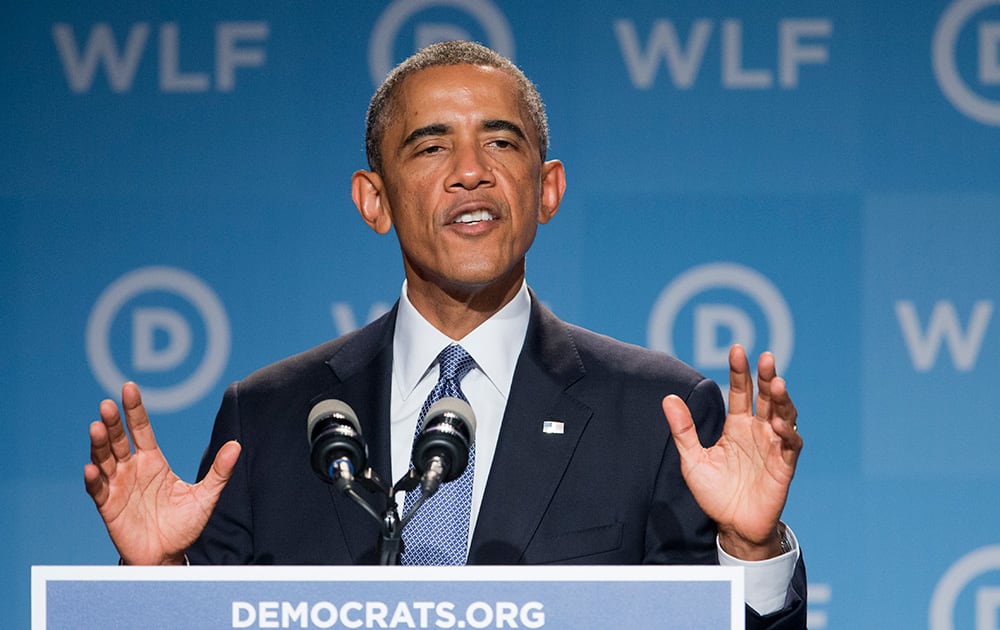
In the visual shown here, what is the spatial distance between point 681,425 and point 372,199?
0.86 meters

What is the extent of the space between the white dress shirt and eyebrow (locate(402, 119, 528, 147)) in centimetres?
29

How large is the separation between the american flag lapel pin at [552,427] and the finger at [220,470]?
0.53 metres

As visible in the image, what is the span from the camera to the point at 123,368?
3281 millimetres

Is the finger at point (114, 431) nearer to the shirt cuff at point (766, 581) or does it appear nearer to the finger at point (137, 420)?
the finger at point (137, 420)

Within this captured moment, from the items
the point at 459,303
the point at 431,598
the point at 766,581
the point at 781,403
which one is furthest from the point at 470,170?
the point at 431,598

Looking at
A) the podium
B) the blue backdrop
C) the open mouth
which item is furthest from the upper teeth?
the blue backdrop

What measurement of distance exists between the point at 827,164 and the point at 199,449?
1687mm

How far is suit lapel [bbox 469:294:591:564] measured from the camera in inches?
80.1

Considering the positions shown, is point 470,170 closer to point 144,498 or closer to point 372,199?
point 372,199

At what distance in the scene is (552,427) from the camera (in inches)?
83.4

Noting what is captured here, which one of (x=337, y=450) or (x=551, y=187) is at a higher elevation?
(x=551, y=187)

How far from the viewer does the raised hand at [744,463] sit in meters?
1.73

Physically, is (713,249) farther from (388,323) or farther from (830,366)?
(388,323)

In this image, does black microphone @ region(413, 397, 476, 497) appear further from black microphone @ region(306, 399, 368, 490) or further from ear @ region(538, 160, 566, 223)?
ear @ region(538, 160, 566, 223)
